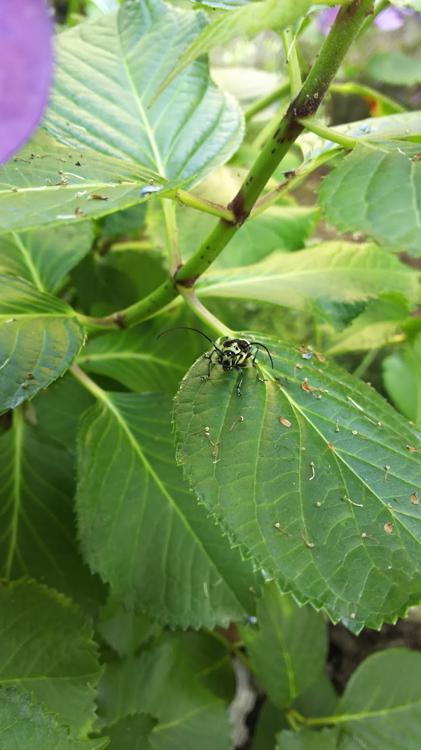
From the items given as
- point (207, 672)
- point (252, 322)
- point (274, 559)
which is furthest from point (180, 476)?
point (252, 322)

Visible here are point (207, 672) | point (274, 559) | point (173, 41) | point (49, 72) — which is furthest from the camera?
point (207, 672)

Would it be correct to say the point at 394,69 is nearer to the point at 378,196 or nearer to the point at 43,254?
the point at 43,254

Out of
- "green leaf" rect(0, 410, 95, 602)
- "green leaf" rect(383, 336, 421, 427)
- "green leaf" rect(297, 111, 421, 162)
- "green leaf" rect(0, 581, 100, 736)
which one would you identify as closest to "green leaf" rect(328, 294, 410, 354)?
"green leaf" rect(383, 336, 421, 427)

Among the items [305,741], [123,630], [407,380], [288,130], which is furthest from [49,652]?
[407,380]

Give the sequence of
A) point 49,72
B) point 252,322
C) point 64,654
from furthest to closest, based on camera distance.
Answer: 1. point 252,322
2. point 64,654
3. point 49,72

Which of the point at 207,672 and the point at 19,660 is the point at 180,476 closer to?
the point at 19,660

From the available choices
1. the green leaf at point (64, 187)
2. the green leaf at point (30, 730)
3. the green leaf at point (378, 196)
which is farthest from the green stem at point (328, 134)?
the green leaf at point (30, 730)

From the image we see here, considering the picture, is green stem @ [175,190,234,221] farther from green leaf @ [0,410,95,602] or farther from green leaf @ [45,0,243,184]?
green leaf @ [0,410,95,602]
